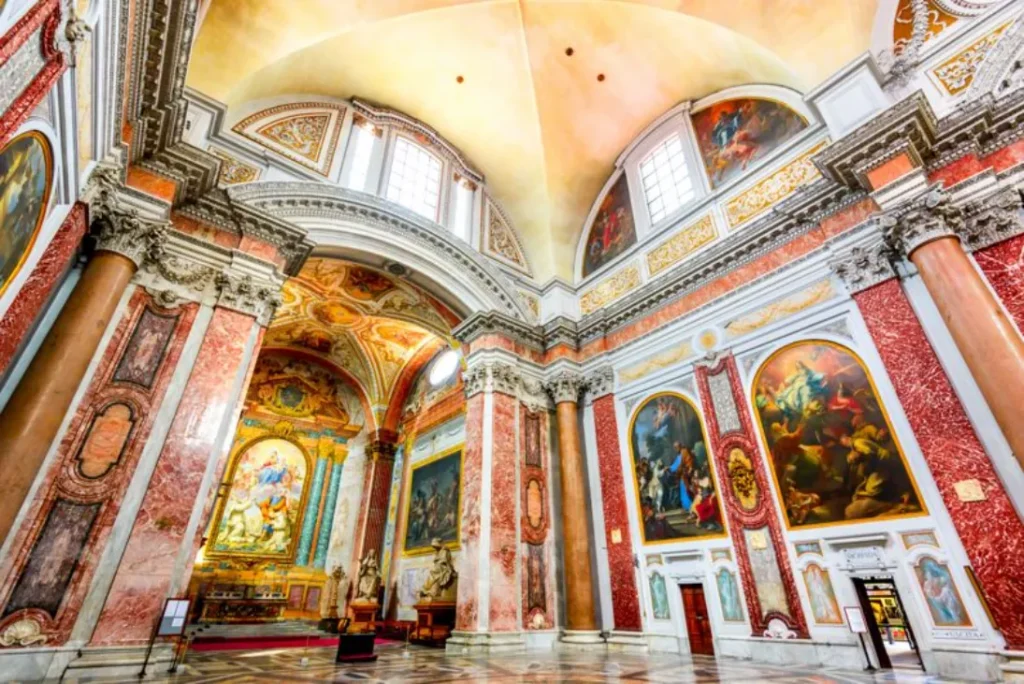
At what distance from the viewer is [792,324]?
800 centimetres

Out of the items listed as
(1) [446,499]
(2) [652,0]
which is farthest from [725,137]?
(1) [446,499]

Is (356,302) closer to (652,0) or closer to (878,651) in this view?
(652,0)

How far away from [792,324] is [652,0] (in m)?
7.55

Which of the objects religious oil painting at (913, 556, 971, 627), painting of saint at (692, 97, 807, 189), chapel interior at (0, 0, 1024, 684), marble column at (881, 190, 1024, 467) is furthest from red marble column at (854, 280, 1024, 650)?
painting of saint at (692, 97, 807, 189)

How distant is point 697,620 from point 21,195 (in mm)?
10247

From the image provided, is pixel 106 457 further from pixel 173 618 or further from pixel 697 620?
pixel 697 620

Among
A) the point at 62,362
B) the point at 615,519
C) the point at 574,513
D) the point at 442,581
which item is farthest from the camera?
the point at 442,581

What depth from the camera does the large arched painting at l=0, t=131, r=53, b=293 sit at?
358 centimetres

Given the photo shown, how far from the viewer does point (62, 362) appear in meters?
5.34

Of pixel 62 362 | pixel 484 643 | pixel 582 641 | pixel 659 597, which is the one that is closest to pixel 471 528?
pixel 484 643

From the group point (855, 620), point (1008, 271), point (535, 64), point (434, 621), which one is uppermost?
point (535, 64)

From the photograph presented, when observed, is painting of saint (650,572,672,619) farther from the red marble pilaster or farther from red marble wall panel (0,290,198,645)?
red marble wall panel (0,290,198,645)

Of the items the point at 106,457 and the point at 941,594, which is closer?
the point at 941,594

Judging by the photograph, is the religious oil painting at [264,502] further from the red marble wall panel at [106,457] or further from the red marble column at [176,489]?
the red marble wall panel at [106,457]
